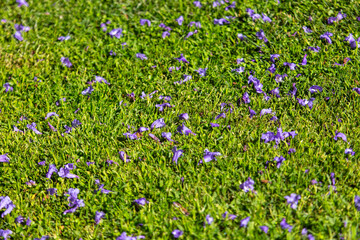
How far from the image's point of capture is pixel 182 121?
3.32 metres

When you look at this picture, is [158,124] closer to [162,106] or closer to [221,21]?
[162,106]

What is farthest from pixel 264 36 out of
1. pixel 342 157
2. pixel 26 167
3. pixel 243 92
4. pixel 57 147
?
pixel 26 167

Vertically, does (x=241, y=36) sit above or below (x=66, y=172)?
above

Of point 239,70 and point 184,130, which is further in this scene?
point 239,70

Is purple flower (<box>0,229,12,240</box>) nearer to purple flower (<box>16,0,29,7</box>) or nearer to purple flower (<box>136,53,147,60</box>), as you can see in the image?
purple flower (<box>136,53,147,60</box>)

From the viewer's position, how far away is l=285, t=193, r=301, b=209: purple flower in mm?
2557

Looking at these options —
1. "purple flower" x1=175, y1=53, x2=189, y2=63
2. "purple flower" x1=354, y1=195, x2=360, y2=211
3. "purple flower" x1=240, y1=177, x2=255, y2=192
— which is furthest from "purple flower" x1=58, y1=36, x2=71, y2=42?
"purple flower" x1=354, y1=195, x2=360, y2=211

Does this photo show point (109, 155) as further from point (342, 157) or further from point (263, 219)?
point (342, 157)

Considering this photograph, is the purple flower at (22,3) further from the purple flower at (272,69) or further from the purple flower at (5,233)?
the purple flower at (5,233)

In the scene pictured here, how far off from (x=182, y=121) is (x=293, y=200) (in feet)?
3.74

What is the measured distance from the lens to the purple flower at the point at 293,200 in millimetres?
2557

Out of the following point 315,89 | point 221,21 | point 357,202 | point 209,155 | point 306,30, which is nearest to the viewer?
point 357,202

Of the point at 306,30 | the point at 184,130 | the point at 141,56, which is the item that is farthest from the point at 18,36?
the point at 306,30

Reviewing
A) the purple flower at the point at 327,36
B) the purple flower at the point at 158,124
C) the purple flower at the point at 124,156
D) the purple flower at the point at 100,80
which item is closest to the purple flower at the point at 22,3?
the purple flower at the point at 100,80
